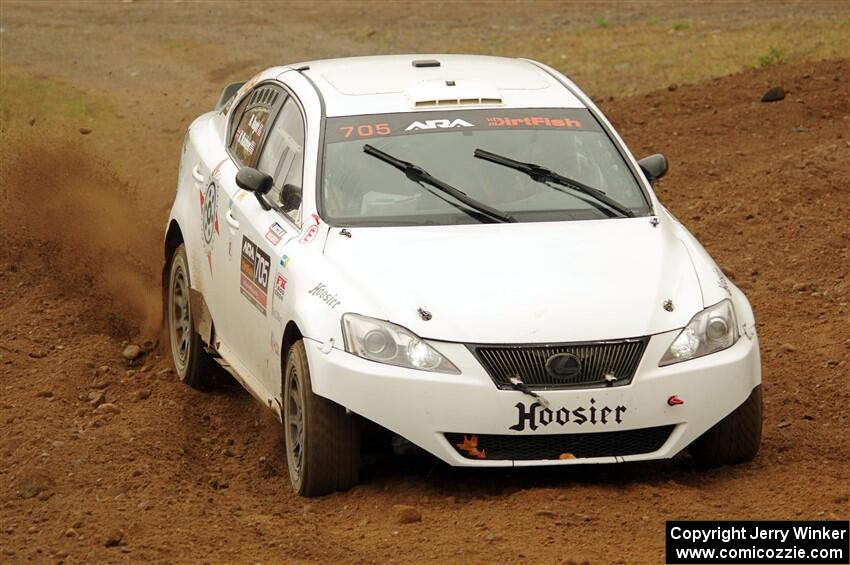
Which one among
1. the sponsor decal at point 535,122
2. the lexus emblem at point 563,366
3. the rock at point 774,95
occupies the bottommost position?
the rock at point 774,95

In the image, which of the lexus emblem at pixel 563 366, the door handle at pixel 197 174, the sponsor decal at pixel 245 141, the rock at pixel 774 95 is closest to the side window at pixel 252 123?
the sponsor decal at pixel 245 141

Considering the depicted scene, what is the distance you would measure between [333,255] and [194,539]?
1.46 m

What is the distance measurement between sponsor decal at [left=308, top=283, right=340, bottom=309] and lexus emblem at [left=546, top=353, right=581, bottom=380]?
95 cm

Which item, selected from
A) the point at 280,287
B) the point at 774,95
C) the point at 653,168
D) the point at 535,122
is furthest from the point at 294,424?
the point at 774,95

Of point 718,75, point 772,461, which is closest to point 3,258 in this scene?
point 772,461

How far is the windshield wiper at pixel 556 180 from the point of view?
7984 mm

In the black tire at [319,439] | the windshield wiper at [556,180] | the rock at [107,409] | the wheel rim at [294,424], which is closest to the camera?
the black tire at [319,439]

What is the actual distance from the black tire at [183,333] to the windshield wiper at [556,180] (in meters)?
2.25

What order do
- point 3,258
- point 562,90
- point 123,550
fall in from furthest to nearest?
point 3,258
point 562,90
point 123,550

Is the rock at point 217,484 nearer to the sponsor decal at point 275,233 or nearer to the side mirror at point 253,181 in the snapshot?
the sponsor decal at point 275,233

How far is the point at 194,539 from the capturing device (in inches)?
262

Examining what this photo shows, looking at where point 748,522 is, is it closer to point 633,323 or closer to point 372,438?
point 633,323

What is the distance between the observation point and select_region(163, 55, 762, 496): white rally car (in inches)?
268

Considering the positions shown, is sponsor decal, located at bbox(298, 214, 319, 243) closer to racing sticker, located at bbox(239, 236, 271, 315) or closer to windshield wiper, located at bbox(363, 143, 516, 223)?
racing sticker, located at bbox(239, 236, 271, 315)
